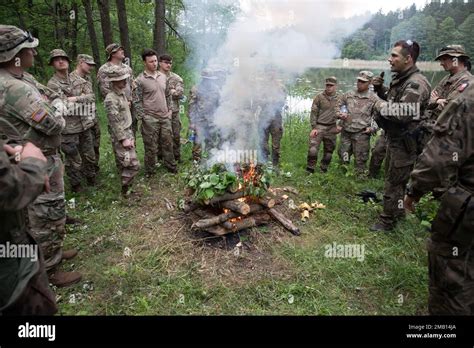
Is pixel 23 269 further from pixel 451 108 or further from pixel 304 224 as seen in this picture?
pixel 304 224

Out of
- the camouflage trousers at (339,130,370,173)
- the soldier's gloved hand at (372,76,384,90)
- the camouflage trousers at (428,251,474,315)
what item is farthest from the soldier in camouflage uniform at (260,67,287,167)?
the camouflage trousers at (428,251,474,315)

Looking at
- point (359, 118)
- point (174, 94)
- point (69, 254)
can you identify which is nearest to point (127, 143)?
point (69, 254)

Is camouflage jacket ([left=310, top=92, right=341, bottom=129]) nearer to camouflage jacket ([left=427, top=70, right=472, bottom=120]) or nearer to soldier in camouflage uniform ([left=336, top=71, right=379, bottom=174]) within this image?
soldier in camouflage uniform ([left=336, top=71, right=379, bottom=174])

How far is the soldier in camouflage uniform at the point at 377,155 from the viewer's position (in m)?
7.39

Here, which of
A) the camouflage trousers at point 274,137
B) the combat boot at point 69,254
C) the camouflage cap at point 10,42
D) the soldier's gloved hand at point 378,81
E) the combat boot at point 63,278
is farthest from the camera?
the camouflage trousers at point 274,137

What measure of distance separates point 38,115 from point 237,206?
2.81 metres

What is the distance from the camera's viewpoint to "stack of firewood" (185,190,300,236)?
15.6 feet

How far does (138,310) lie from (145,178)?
13.3ft

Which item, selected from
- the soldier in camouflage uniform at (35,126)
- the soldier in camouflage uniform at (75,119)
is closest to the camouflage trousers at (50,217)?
the soldier in camouflage uniform at (35,126)

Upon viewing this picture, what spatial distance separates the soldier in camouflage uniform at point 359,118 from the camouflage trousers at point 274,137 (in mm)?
1477

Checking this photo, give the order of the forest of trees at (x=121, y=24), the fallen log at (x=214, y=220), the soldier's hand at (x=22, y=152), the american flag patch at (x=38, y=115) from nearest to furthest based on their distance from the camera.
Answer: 1. the soldier's hand at (x=22, y=152)
2. the american flag patch at (x=38, y=115)
3. the fallen log at (x=214, y=220)
4. the forest of trees at (x=121, y=24)

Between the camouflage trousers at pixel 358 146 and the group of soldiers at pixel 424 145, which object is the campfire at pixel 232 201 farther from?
the camouflage trousers at pixel 358 146

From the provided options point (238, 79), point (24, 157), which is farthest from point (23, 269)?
point (238, 79)

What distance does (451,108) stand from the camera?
A: 9.18 ft
